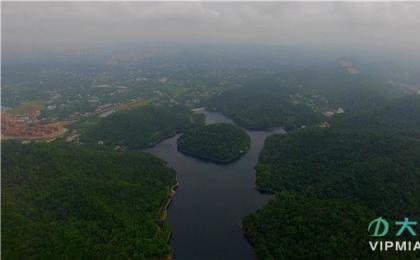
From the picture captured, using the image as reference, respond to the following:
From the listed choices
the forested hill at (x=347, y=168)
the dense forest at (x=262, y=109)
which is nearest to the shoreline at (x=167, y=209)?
the forested hill at (x=347, y=168)

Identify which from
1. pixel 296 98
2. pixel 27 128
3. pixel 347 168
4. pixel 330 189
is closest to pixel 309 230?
pixel 330 189

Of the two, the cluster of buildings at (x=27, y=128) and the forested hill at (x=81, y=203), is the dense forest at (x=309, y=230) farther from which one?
the cluster of buildings at (x=27, y=128)

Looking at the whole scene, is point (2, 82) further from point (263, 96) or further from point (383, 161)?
point (383, 161)

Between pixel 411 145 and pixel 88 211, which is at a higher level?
pixel 411 145

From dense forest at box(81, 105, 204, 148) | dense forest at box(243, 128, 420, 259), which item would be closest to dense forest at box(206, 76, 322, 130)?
dense forest at box(81, 105, 204, 148)

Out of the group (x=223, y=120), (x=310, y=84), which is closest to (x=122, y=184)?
(x=223, y=120)

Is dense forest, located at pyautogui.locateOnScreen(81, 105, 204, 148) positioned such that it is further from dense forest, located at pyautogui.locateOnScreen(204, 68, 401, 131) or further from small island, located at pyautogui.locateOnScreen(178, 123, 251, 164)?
dense forest, located at pyautogui.locateOnScreen(204, 68, 401, 131)
